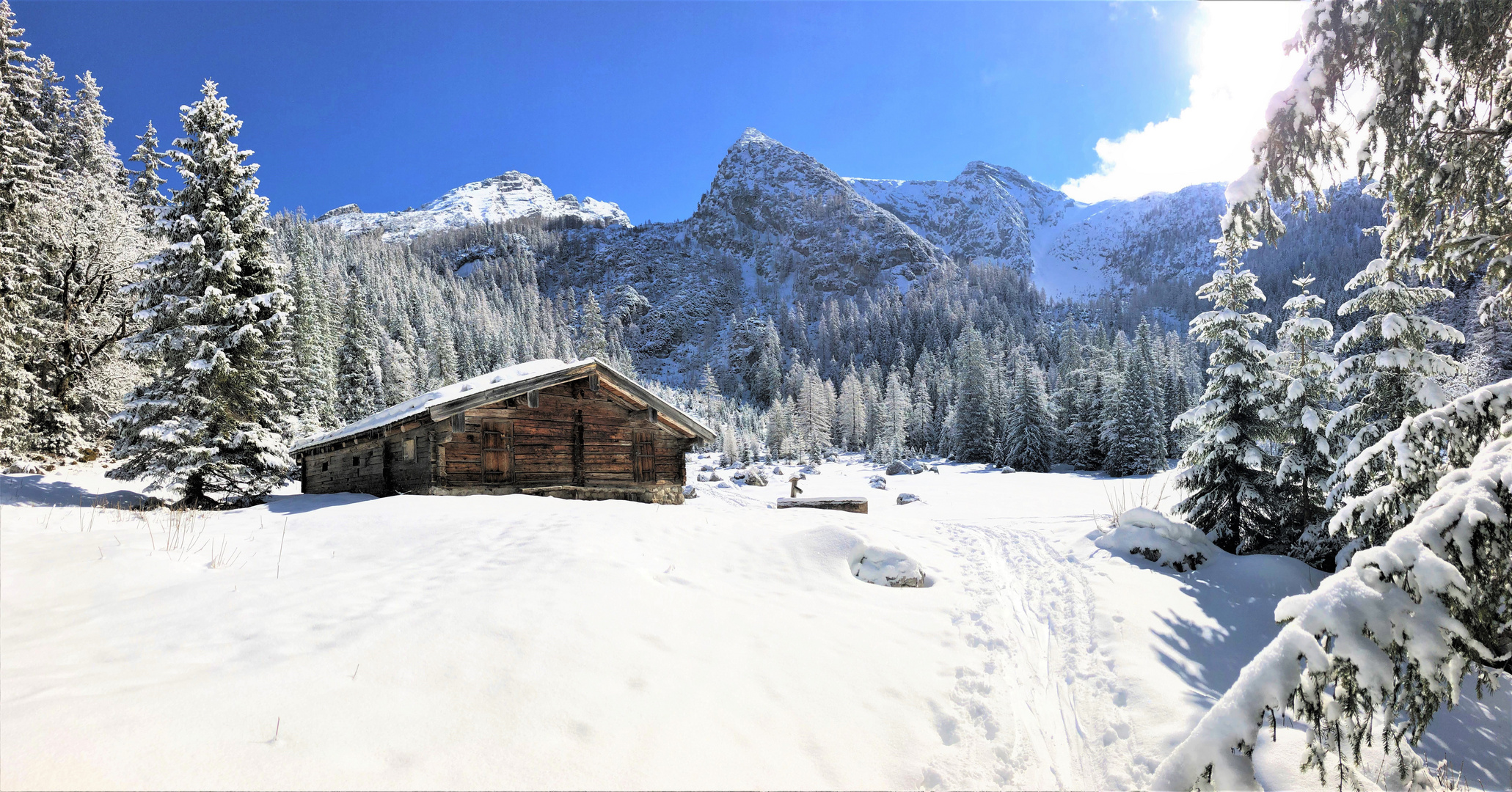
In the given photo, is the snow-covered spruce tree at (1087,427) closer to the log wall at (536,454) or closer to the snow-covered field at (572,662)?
the snow-covered field at (572,662)

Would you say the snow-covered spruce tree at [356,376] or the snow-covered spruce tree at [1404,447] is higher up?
the snow-covered spruce tree at [356,376]

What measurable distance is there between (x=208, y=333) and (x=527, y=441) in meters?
8.55

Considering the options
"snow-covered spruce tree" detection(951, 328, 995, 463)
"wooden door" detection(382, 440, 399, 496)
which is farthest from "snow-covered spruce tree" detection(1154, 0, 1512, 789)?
"snow-covered spruce tree" detection(951, 328, 995, 463)

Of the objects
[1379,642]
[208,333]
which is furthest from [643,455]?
[1379,642]

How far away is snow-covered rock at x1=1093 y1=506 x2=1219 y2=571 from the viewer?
12.0 m

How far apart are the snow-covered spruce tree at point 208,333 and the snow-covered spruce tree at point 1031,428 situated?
47218 mm

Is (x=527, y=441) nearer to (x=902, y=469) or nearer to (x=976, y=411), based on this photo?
(x=902, y=469)

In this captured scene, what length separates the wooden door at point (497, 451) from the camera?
14.8m

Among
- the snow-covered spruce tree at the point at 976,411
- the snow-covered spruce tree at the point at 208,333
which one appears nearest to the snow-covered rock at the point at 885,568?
the snow-covered spruce tree at the point at 208,333

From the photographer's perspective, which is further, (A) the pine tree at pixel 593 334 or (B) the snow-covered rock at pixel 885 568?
(A) the pine tree at pixel 593 334

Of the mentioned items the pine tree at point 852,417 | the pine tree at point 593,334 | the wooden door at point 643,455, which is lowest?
the wooden door at point 643,455

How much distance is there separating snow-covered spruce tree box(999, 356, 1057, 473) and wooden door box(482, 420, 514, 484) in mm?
42858

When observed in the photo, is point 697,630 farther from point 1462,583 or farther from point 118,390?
point 118,390

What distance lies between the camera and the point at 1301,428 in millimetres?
13617
